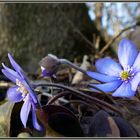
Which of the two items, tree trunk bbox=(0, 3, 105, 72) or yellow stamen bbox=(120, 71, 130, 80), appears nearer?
yellow stamen bbox=(120, 71, 130, 80)

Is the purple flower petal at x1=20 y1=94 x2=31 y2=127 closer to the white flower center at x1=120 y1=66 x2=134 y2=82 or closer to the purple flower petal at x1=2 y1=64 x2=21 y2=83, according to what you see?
the purple flower petal at x1=2 y1=64 x2=21 y2=83

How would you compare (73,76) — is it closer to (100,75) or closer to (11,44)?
(100,75)

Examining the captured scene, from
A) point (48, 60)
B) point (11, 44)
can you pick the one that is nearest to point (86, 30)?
point (11, 44)

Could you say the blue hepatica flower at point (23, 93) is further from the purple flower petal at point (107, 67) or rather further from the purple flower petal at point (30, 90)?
the purple flower petal at point (107, 67)

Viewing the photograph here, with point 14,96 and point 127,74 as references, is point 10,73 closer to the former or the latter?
point 14,96

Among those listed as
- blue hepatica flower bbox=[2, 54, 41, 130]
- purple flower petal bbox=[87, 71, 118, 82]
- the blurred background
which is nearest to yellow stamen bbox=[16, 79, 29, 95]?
blue hepatica flower bbox=[2, 54, 41, 130]
